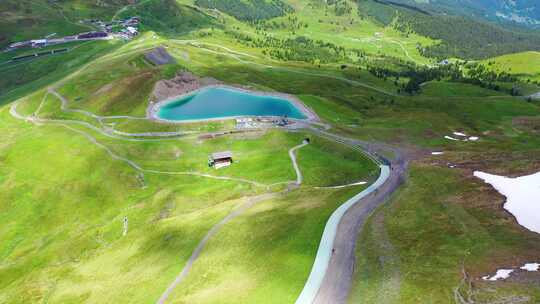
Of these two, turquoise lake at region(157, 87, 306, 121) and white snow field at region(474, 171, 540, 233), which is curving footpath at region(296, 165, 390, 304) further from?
turquoise lake at region(157, 87, 306, 121)

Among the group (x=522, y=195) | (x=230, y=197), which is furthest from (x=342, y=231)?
(x=230, y=197)

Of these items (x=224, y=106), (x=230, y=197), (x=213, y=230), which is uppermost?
(x=224, y=106)

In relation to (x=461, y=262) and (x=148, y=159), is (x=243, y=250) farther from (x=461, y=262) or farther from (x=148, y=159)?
(x=148, y=159)

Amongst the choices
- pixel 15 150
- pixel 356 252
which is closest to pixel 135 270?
pixel 356 252

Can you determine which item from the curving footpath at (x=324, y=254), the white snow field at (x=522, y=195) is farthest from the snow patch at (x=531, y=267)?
the curving footpath at (x=324, y=254)

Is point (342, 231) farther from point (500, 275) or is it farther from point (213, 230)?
point (213, 230)

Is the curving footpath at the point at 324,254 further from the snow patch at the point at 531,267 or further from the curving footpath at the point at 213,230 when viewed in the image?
the snow patch at the point at 531,267
